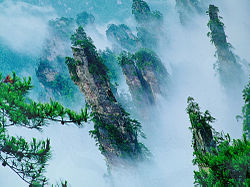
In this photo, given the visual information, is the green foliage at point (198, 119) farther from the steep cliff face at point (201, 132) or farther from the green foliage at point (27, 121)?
the green foliage at point (27, 121)

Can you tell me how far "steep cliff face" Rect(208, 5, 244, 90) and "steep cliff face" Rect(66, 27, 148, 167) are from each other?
71.5ft

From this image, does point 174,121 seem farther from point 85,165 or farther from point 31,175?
point 31,175

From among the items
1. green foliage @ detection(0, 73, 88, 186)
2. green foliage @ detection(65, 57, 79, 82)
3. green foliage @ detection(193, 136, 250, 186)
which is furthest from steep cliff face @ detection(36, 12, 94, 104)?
green foliage @ detection(193, 136, 250, 186)

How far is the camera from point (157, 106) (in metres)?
36.8

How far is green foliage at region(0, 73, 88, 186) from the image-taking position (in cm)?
544

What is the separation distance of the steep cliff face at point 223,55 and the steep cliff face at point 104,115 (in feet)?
71.5

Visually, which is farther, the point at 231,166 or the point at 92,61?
the point at 92,61

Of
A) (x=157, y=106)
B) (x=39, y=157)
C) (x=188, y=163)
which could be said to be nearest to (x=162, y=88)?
(x=157, y=106)

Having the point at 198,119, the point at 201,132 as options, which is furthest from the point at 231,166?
the point at 198,119

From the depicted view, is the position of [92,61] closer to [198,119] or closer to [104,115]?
[104,115]

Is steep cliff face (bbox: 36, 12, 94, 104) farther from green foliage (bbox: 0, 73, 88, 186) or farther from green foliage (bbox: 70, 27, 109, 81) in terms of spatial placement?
green foliage (bbox: 0, 73, 88, 186)

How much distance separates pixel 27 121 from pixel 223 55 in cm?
3364

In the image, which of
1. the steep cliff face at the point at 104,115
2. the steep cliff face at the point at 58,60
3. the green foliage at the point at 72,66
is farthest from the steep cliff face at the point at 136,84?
the steep cliff face at the point at 58,60

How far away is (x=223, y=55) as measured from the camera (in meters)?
31.0
